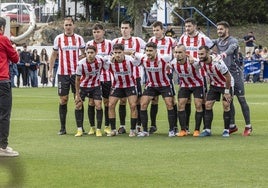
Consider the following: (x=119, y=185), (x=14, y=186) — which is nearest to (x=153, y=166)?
(x=119, y=185)

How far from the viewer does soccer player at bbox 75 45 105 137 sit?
751 inches

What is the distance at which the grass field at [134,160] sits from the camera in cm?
1214

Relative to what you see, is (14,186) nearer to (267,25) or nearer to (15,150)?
(15,150)

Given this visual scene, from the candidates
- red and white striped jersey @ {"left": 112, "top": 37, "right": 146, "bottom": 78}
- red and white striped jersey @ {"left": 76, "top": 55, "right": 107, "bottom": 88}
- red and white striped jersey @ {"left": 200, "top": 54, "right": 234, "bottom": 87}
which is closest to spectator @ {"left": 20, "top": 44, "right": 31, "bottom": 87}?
red and white striped jersey @ {"left": 112, "top": 37, "right": 146, "bottom": 78}

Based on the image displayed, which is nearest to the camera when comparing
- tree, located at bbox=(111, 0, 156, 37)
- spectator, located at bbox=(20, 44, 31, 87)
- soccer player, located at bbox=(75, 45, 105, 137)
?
soccer player, located at bbox=(75, 45, 105, 137)

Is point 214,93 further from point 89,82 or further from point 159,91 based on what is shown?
point 89,82

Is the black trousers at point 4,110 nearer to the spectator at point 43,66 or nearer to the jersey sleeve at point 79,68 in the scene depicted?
the jersey sleeve at point 79,68

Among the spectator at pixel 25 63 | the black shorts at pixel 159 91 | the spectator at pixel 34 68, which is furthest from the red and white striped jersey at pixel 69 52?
the spectator at pixel 34 68

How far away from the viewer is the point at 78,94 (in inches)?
764

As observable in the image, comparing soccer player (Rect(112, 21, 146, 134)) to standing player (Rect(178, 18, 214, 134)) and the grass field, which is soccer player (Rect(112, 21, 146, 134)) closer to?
the grass field

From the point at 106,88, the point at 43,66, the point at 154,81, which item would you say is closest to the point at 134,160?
the point at 154,81

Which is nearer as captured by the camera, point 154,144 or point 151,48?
point 154,144

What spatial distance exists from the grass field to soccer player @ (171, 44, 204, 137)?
0.51 m

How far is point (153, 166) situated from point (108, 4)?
165ft
